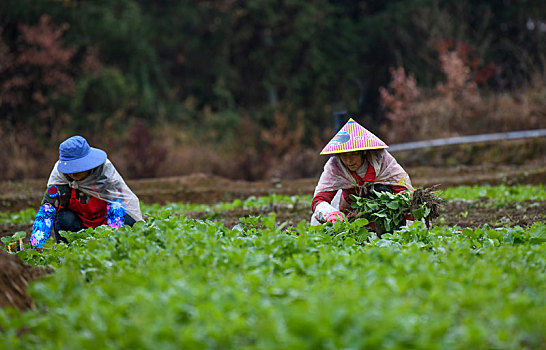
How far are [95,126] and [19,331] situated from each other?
1784 centimetres

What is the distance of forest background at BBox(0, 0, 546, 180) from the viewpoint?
17547mm

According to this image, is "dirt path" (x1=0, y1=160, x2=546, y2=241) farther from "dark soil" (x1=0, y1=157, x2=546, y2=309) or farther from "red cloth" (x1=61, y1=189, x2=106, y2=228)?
"red cloth" (x1=61, y1=189, x2=106, y2=228)

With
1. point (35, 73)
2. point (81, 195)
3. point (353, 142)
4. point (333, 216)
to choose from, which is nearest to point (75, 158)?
point (81, 195)

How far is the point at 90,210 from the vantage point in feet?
18.8

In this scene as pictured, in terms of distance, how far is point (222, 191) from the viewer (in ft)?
41.0

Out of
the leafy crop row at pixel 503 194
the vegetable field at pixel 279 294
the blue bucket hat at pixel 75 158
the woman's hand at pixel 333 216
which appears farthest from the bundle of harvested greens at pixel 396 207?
the leafy crop row at pixel 503 194

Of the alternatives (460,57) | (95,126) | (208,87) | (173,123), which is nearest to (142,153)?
(95,126)

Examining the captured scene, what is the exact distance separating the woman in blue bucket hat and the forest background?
10.7 m

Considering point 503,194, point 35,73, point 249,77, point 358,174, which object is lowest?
point 503,194

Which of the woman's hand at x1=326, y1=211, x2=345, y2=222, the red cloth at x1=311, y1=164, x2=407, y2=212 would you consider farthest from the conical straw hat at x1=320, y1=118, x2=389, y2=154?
the woman's hand at x1=326, y1=211, x2=345, y2=222

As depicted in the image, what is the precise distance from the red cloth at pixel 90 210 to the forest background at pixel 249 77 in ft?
34.8

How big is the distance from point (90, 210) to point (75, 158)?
619mm

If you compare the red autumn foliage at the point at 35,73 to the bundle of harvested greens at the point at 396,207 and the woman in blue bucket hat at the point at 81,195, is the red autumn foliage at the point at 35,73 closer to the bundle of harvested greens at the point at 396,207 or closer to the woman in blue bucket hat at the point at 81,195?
the woman in blue bucket hat at the point at 81,195

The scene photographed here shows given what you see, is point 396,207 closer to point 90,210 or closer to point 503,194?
point 90,210
